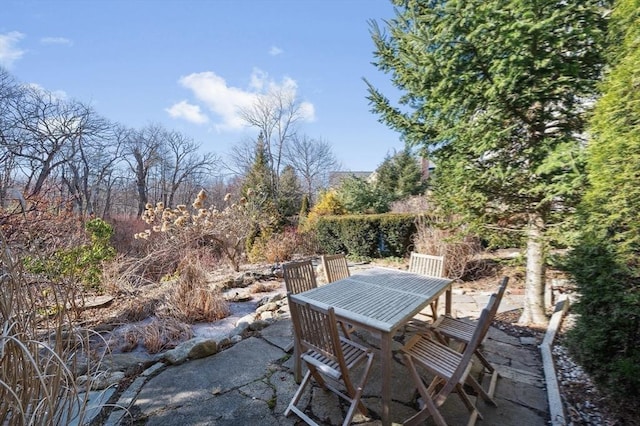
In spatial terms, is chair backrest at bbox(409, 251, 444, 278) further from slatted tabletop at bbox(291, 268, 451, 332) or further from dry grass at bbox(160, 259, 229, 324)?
dry grass at bbox(160, 259, 229, 324)

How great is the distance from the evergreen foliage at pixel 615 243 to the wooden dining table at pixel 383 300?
1.04m

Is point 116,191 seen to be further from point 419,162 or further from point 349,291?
point 349,291

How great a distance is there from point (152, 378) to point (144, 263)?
358 cm

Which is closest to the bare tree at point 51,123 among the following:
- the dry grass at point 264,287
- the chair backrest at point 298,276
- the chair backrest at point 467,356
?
the dry grass at point 264,287

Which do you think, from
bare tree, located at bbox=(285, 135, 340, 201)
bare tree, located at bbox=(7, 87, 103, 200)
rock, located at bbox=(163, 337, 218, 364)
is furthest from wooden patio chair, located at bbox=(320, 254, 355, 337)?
bare tree, located at bbox=(285, 135, 340, 201)

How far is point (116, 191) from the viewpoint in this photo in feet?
56.1

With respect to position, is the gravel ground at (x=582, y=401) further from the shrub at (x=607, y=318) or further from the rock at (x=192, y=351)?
the rock at (x=192, y=351)

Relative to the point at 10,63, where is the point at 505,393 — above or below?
below

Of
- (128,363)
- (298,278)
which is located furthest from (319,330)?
(128,363)

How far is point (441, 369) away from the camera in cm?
186

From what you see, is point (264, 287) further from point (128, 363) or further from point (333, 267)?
point (128, 363)

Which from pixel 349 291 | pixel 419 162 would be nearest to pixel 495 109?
pixel 349 291

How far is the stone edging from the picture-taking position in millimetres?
1939

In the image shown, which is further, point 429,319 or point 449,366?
point 429,319
